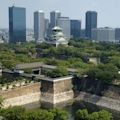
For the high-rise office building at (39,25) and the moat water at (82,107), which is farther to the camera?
the high-rise office building at (39,25)

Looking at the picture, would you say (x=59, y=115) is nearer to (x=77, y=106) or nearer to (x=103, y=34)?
(x=77, y=106)

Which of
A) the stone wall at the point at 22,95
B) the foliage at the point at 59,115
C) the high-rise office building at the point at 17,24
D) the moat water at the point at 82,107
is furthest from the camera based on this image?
the high-rise office building at the point at 17,24

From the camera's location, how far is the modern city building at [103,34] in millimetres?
176125

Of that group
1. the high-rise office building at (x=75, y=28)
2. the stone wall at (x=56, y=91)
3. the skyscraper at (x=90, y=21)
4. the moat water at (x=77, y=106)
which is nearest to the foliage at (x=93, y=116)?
the moat water at (x=77, y=106)

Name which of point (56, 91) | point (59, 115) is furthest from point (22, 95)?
point (59, 115)

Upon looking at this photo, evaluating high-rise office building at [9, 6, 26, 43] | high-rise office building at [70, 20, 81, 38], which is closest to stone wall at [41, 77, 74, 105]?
high-rise office building at [9, 6, 26, 43]

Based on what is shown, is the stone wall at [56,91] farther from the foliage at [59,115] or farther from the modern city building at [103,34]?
the modern city building at [103,34]

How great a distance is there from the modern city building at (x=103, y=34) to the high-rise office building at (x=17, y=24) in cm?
3654

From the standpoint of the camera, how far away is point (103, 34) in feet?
601

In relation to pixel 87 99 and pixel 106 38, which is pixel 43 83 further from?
pixel 106 38

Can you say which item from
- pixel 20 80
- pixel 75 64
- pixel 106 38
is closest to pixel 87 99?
pixel 20 80

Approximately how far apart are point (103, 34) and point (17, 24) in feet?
153

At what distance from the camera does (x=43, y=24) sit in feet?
621

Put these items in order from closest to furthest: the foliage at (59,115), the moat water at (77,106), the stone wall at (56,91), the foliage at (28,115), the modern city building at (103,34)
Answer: the foliage at (28,115) → the foliage at (59,115) → the moat water at (77,106) → the stone wall at (56,91) → the modern city building at (103,34)
